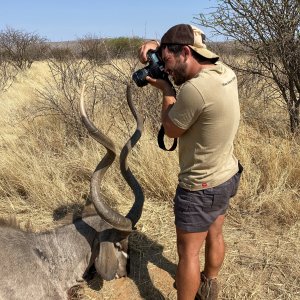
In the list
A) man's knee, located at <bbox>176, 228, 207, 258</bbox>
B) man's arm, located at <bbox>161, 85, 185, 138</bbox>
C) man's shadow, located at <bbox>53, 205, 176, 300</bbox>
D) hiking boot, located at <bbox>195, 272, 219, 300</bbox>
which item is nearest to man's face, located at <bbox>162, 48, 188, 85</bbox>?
man's arm, located at <bbox>161, 85, 185, 138</bbox>

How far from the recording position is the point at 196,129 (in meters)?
2.72

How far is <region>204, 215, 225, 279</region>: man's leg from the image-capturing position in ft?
11.0

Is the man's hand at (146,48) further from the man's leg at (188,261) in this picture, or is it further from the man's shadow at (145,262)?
the man's shadow at (145,262)

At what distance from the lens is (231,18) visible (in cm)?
655

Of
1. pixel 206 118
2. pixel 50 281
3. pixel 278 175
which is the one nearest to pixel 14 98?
pixel 278 175

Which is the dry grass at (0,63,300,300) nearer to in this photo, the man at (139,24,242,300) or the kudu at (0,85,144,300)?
the kudu at (0,85,144,300)

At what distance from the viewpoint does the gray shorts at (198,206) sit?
2875 millimetres

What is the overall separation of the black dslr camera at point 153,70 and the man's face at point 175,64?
13cm

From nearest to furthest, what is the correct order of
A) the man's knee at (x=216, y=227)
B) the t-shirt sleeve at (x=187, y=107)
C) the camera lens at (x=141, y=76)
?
the t-shirt sleeve at (x=187, y=107) → the camera lens at (x=141, y=76) → the man's knee at (x=216, y=227)

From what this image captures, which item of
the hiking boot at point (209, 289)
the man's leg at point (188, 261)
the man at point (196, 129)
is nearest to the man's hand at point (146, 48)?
the man at point (196, 129)

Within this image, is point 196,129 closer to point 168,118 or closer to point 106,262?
point 168,118

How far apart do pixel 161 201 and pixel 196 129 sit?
2632 mm

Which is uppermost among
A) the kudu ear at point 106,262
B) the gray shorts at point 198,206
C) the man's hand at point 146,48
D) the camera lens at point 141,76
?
the man's hand at point 146,48

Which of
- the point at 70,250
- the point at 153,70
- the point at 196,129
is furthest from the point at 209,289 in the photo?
the point at 153,70
